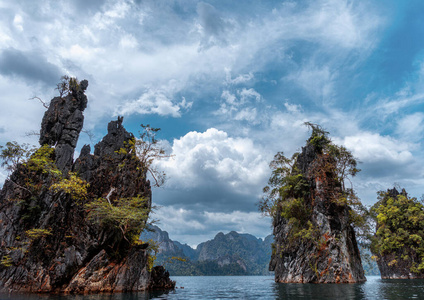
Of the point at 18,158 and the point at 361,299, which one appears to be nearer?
the point at 361,299

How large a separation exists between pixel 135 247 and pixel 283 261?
30596 millimetres

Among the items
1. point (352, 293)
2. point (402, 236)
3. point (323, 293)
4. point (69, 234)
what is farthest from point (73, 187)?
point (402, 236)

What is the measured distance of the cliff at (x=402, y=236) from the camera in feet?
191

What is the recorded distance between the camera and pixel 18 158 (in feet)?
108

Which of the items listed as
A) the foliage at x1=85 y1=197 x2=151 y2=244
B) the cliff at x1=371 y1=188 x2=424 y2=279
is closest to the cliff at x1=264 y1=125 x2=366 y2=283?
the cliff at x1=371 y1=188 x2=424 y2=279

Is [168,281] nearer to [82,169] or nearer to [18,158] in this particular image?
[82,169]

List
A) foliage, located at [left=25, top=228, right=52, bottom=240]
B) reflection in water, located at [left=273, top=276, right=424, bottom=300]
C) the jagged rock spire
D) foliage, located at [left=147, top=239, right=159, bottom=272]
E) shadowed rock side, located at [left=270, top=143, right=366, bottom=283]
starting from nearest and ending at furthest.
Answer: reflection in water, located at [left=273, top=276, right=424, bottom=300] → foliage, located at [left=25, top=228, right=52, bottom=240] → foliage, located at [left=147, top=239, right=159, bottom=272] → the jagged rock spire → shadowed rock side, located at [left=270, top=143, right=366, bottom=283]

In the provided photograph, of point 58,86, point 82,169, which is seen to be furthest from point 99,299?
point 58,86

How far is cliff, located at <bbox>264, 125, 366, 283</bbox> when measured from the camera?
139 feet

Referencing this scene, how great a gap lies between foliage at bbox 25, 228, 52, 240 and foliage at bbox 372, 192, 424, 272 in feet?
196

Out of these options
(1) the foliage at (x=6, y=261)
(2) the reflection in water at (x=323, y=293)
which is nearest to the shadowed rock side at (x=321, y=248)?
(2) the reflection in water at (x=323, y=293)

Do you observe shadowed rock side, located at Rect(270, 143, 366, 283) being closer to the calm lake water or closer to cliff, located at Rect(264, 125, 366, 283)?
cliff, located at Rect(264, 125, 366, 283)

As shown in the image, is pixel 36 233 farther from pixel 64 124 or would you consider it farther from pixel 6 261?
pixel 64 124

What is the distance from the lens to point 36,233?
96.7 feet
